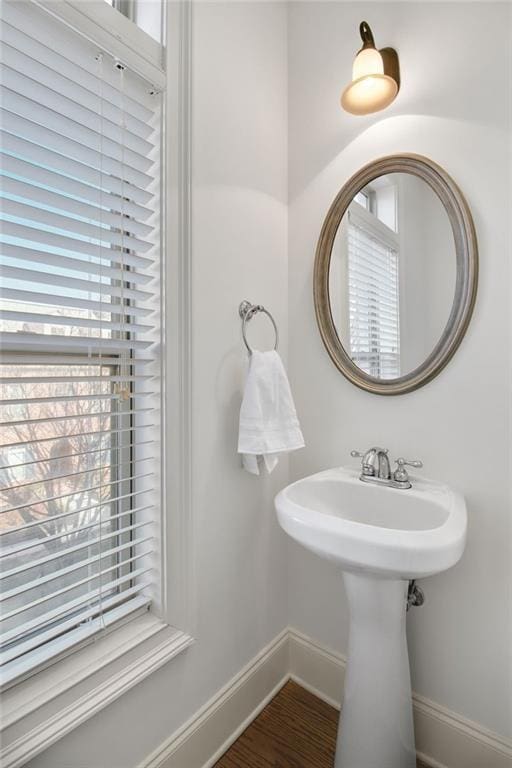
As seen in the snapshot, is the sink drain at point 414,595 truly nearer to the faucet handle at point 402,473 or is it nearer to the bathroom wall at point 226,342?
the faucet handle at point 402,473

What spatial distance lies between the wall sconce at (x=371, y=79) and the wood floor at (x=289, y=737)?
202cm

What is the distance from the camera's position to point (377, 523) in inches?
47.9

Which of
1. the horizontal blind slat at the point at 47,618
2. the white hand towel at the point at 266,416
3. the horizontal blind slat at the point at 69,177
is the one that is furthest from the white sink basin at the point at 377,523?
the horizontal blind slat at the point at 69,177

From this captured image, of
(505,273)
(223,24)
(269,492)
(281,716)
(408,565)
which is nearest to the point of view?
(408,565)

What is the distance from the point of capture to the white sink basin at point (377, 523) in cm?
84

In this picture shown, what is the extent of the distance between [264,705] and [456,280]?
5.16 ft

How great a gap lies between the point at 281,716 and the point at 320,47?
2407mm

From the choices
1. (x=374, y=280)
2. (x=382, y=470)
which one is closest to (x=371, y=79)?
(x=374, y=280)

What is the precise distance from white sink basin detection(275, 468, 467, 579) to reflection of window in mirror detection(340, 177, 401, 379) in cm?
39

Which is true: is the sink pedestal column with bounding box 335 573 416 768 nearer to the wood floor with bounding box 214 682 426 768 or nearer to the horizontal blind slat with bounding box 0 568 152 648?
the wood floor with bounding box 214 682 426 768

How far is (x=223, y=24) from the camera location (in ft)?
4.04

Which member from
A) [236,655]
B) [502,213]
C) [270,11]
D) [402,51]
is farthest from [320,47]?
[236,655]

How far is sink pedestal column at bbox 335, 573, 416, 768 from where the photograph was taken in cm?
106

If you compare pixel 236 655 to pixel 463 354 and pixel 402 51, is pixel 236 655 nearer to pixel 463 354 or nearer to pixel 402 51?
→ pixel 463 354
